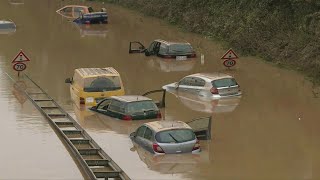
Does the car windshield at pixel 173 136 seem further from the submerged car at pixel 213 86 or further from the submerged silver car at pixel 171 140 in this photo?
the submerged car at pixel 213 86

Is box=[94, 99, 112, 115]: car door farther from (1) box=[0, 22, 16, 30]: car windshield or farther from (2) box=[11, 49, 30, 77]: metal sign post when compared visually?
(1) box=[0, 22, 16, 30]: car windshield

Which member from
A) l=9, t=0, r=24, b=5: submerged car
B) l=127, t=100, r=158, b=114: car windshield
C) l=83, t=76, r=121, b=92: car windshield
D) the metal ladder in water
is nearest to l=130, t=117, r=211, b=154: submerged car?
the metal ladder in water

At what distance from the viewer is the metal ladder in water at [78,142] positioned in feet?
71.0

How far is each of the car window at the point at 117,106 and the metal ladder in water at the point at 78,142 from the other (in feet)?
5.43

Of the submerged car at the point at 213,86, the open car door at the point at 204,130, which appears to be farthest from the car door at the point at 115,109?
the submerged car at the point at 213,86

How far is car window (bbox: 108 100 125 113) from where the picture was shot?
94.7 feet

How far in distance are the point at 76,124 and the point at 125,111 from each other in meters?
2.06

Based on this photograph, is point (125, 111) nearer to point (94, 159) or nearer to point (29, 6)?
point (94, 159)

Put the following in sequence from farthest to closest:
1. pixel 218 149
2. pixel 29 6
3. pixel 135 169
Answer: pixel 29 6 < pixel 218 149 < pixel 135 169

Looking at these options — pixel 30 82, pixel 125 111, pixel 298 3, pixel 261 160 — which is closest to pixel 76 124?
pixel 125 111

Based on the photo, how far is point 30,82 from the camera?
38.3 metres

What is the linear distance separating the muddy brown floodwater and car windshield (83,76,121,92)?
47.3 inches

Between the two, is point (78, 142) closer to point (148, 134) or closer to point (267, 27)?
point (148, 134)

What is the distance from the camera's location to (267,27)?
47906 millimetres
